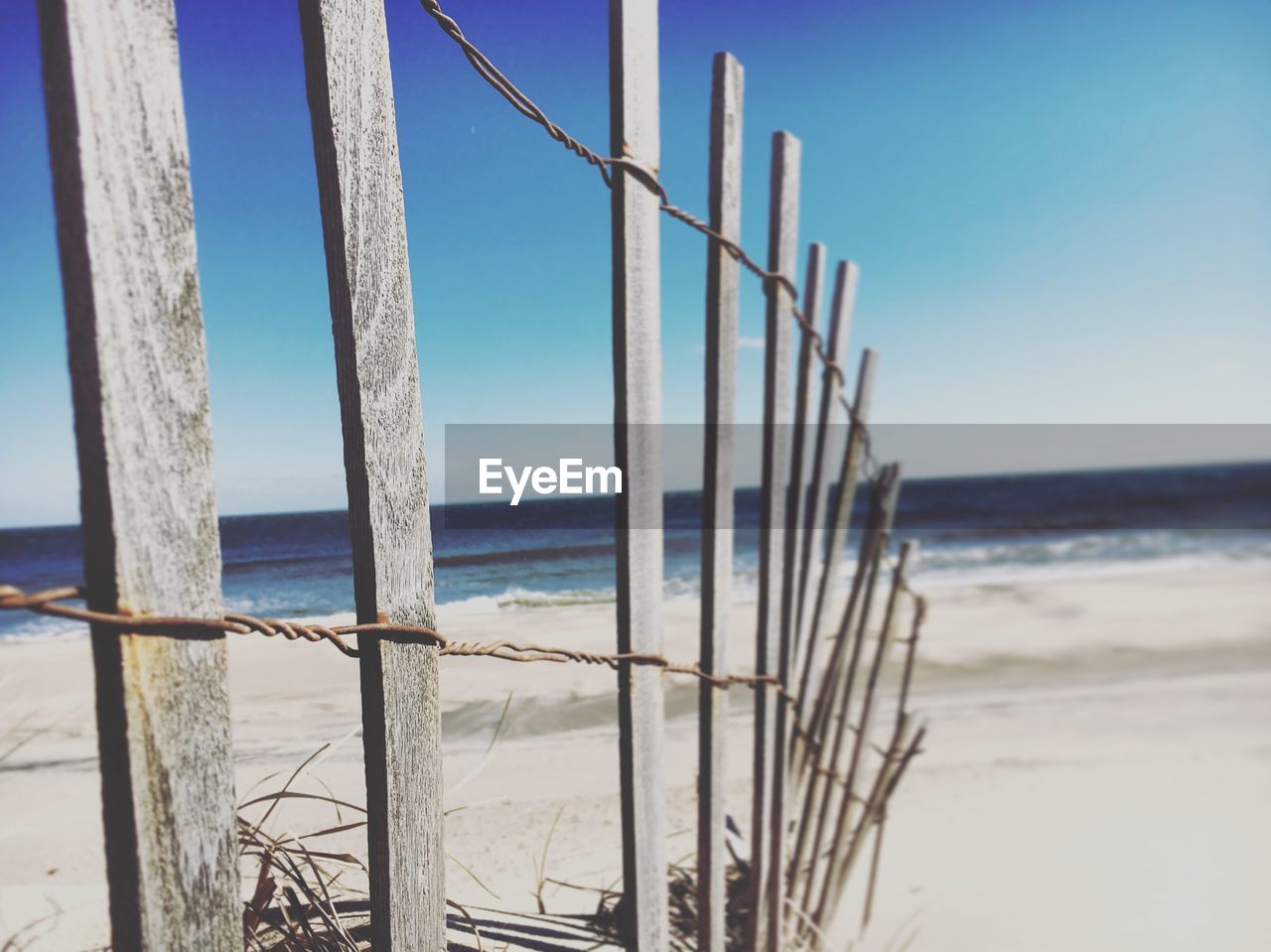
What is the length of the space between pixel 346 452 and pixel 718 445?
82cm

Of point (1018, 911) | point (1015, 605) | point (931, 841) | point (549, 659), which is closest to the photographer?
point (549, 659)

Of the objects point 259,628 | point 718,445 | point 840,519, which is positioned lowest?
point 840,519

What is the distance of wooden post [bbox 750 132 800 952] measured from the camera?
70.3 inches

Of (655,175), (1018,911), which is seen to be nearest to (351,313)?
(655,175)

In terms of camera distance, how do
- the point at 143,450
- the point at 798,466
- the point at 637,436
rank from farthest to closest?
Answer: the point at 798,466 < the point at 637,436 < the point at 143,450

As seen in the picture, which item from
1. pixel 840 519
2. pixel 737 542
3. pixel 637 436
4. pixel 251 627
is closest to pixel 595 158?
pixel 637 436

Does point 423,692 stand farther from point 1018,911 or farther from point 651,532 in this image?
point 1018,911

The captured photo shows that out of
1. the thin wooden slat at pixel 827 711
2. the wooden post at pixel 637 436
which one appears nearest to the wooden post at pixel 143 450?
the wooden post at pixel 637 436

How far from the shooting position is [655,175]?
1.37m

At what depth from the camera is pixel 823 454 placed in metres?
2.17

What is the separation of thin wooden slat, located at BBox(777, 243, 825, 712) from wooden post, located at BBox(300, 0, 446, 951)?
112cm

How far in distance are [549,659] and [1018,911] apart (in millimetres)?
3126

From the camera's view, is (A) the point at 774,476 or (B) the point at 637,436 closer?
(B) the point at 637,436

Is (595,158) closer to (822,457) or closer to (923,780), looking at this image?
(822,457)
